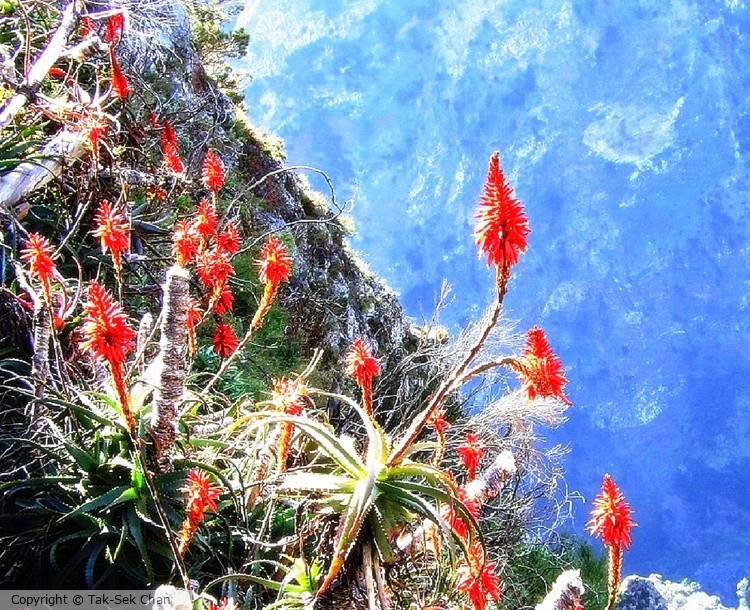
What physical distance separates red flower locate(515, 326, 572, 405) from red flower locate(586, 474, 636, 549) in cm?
22

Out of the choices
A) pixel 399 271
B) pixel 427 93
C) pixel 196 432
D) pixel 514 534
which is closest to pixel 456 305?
pixel 399 271

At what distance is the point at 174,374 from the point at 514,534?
4.69 meters

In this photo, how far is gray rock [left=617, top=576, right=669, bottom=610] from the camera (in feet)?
5.43

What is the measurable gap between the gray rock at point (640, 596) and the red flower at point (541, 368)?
1.94 ft

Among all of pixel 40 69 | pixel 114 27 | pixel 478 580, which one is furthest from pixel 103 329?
pixel 114 27

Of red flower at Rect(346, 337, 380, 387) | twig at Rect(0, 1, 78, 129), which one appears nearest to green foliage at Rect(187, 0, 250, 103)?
twig at Rect(0, 1, 78, 129)

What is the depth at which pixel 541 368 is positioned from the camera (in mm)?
1504

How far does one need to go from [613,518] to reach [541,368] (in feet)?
1.18

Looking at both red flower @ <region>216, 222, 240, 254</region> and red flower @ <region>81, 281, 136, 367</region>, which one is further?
red flower @ <region>216, 222, 240, 254</region>

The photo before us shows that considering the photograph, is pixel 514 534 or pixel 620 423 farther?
pixel 620 423

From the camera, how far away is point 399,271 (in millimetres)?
35031

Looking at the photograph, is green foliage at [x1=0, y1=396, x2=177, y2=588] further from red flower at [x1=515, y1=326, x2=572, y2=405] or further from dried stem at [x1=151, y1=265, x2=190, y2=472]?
red flower at [x1=515, y1=326, x2=572, y2=405]

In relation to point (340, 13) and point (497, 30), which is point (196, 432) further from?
point (497, 30)

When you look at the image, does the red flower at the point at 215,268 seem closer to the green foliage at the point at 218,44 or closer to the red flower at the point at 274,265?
the red flower at the point at 274,265
